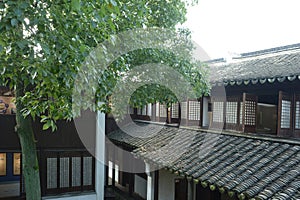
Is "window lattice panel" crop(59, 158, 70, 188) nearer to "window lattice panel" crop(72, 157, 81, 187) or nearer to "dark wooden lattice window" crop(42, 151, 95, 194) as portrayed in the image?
"dark wooden lattice window" crop(42, 151, 95, 194)

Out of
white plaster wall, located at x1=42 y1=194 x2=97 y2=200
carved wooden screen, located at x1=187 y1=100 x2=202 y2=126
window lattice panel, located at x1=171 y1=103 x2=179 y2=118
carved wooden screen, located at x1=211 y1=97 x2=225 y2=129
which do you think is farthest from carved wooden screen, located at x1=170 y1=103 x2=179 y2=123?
A: white plaster wall, located at x1=42 y1=194 x2=97 y2=200

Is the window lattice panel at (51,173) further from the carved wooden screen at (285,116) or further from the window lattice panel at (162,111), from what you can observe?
the carved wooden screen at (285,116)

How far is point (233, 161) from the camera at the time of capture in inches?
248

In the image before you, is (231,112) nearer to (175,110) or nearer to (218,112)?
(218,112)

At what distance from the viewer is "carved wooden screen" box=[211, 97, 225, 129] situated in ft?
28.5

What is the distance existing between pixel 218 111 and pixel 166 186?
11.8 feet

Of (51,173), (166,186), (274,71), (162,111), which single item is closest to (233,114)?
(274,71)

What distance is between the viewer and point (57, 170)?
35.5 ft

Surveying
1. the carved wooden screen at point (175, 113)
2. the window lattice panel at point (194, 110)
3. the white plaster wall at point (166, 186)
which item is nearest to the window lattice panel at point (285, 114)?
the window lattice panel at point (194, 110)

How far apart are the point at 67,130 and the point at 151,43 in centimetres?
590

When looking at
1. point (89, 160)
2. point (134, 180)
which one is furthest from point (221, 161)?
point (134, 180)

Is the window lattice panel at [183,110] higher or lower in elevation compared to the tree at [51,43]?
lower

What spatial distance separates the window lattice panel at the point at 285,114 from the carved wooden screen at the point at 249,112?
85cm

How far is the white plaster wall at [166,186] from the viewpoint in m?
10.1
